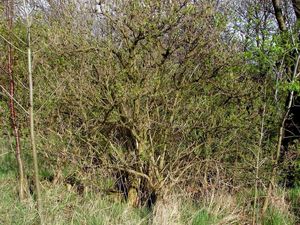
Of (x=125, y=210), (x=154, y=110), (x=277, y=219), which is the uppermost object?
(x=154, y=110)

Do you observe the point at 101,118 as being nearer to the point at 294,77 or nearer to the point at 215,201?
the point at 215,201

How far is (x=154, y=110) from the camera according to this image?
5.99 meters

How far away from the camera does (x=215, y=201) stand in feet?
18.5

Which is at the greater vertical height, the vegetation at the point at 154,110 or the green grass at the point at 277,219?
the vegetation at the point at 154,110

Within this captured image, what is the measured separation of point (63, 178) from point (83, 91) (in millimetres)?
1637

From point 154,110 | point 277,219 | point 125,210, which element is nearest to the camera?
point 125,210

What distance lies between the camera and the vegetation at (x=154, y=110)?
5406 mm

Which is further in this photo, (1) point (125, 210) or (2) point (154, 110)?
(2) point (154, 110)

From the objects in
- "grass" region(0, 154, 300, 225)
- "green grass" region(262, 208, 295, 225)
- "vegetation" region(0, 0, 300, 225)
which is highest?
"vegetation" region(0, 0, 300, 225)

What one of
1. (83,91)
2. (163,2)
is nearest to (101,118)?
(83,91)

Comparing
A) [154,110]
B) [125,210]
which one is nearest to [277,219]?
[125,210]

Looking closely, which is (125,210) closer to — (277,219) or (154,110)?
(154,110)

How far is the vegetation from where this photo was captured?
17.7 ft

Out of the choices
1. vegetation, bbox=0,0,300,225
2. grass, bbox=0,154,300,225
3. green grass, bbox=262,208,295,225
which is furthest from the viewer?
green grass, bbox=262,208,295,225
